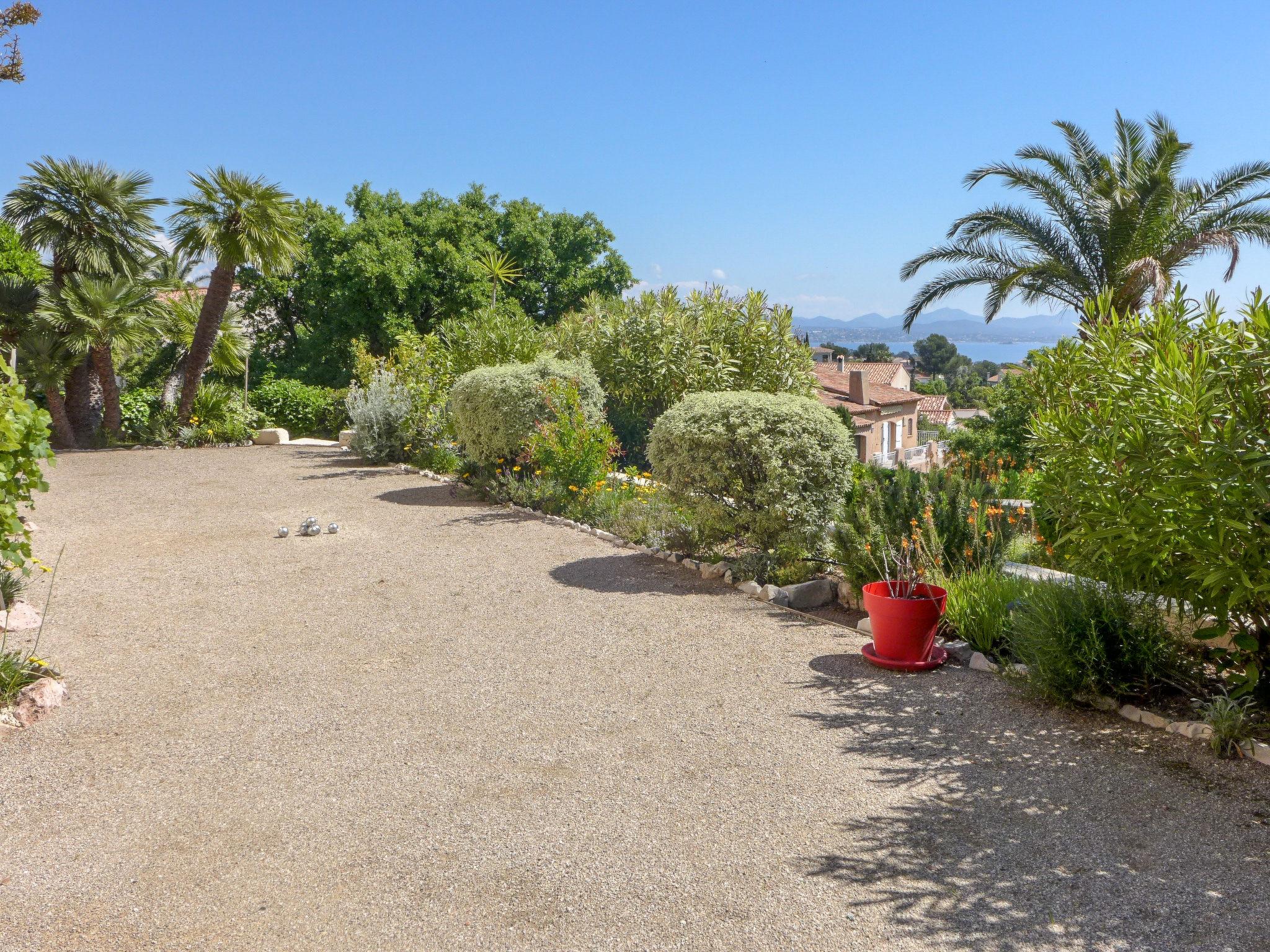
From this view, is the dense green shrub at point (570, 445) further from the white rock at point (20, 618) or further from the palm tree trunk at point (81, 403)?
the palm tree trunk at point (81, 403)

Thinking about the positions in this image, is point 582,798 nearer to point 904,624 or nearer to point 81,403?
point 904,624

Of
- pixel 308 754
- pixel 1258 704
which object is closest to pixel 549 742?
pixel 308 754

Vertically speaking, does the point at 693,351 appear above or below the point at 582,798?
above

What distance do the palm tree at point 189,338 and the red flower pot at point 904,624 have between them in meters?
16.1

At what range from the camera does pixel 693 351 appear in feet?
37.3

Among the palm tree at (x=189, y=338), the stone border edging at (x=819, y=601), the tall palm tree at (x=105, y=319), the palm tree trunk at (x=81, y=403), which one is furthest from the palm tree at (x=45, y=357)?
the stone border edging at (x=819, y=601)

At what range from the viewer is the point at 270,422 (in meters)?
19.0

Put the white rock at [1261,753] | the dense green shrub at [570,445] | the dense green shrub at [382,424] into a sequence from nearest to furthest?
the white rock at [1261,753], the dense green shrub at [570,445], the dense green shrub at [382,424]

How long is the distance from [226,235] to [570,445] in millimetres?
10376

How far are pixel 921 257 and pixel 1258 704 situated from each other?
13.3 m

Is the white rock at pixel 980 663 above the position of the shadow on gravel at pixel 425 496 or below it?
below

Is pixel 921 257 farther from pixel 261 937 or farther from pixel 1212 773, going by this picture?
pixel 261 937

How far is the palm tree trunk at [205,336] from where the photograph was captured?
1714 centimetres

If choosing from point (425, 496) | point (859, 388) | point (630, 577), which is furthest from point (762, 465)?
point (859, 388)
